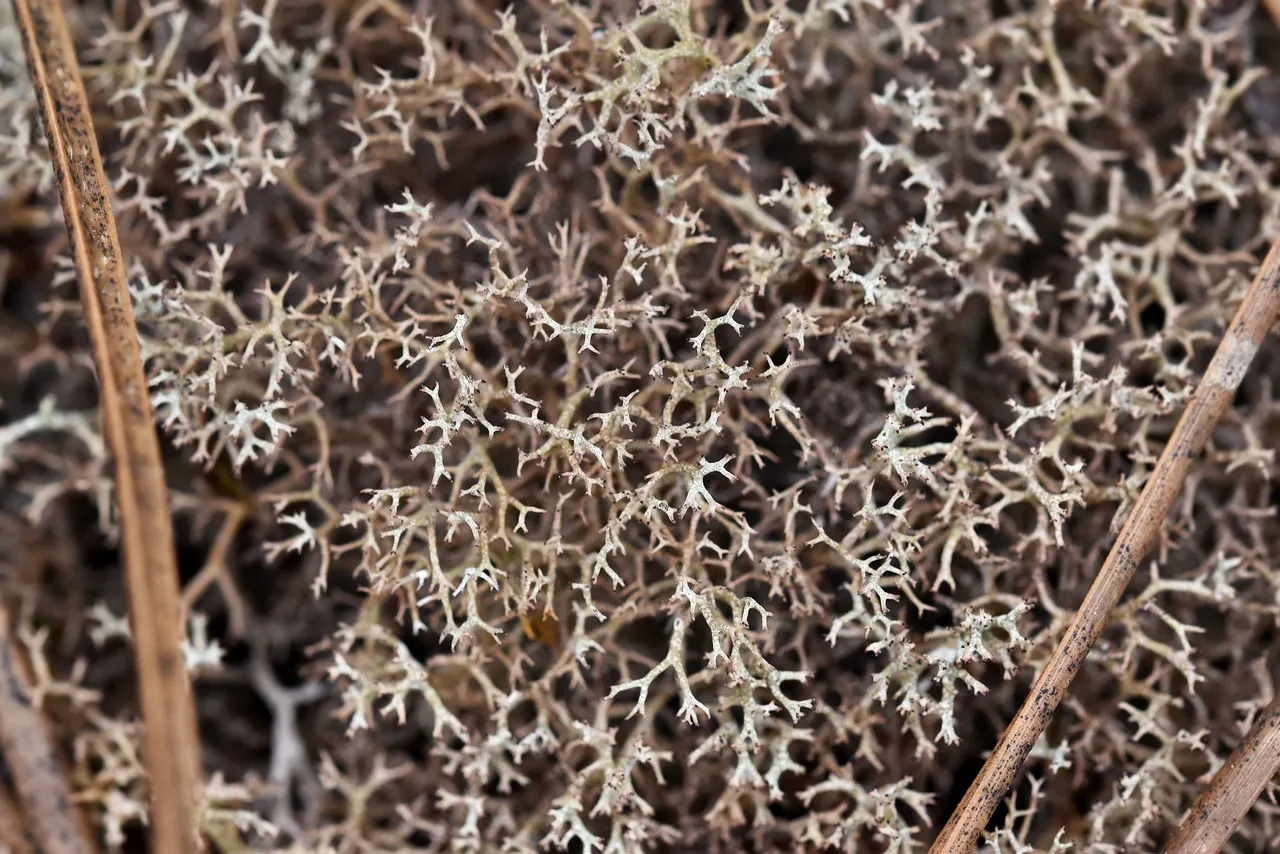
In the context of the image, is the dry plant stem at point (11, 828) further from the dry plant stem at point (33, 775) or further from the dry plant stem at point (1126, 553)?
the dry plant stem at point (1126, 553)

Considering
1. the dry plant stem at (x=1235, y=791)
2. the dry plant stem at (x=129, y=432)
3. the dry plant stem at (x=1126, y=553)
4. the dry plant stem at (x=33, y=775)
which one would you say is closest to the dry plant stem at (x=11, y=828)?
the dry plant stem at (x=33, y=775)

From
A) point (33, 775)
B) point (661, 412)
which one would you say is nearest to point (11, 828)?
point (33, 775)

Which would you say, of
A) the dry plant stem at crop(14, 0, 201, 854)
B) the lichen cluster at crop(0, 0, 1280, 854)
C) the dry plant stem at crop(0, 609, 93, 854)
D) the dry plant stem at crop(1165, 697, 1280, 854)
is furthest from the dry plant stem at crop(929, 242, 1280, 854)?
the dry plant stem at crop(0, 609, 93, 854)

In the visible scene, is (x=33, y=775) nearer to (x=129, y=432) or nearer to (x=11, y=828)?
(x=11, y=828)

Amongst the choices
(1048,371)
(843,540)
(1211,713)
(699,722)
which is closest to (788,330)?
(843,540)

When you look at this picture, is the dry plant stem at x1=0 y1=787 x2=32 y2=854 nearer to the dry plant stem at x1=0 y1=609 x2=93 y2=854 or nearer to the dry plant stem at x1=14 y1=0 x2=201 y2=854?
the dry plant stem at x1=0 y1=609 x2=93 y2=854
